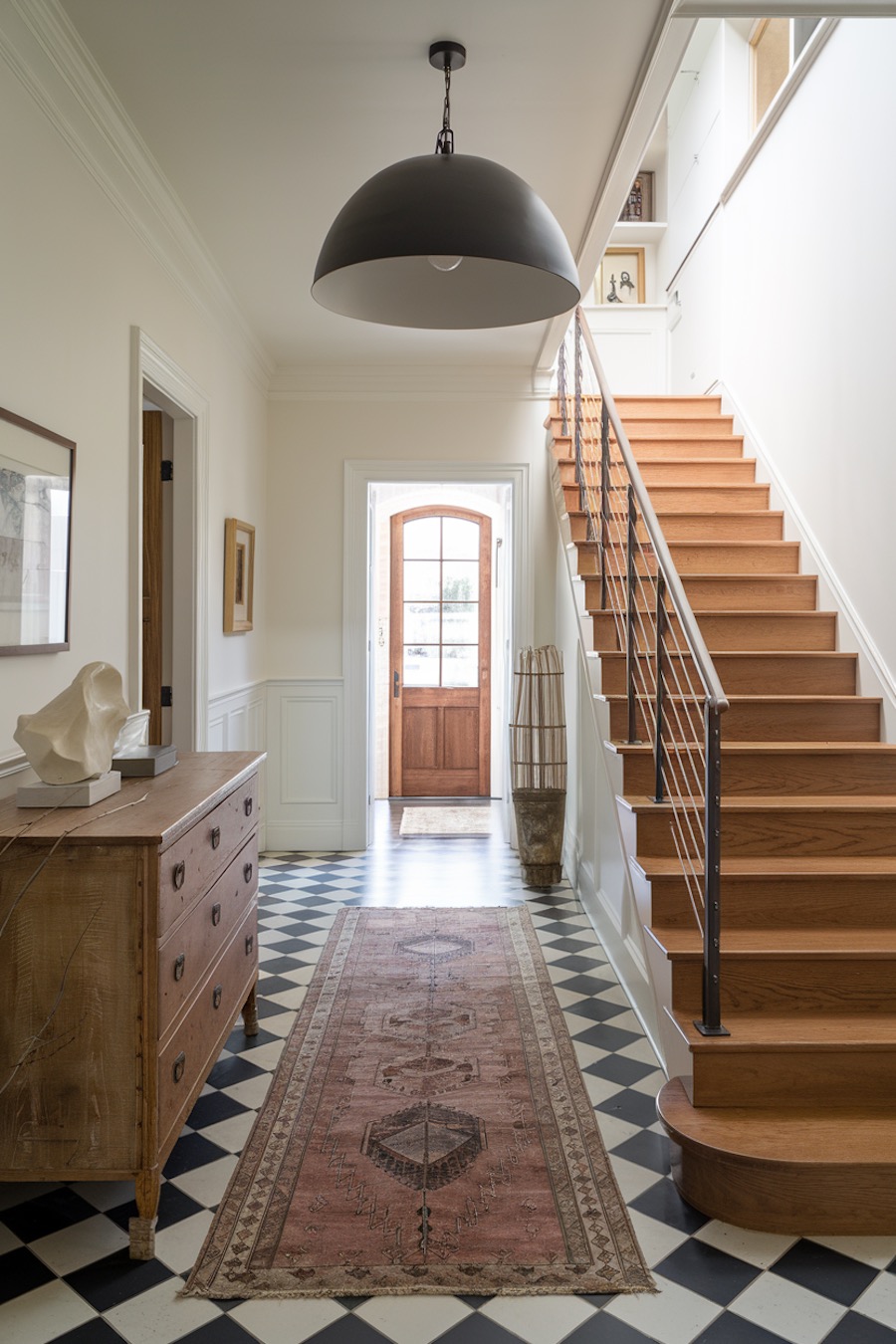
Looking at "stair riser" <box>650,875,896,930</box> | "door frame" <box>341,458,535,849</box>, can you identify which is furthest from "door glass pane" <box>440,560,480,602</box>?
"stair riser" <box>650,875,896,930</box>

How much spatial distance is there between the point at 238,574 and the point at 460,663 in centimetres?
368

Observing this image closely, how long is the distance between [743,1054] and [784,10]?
284 cm

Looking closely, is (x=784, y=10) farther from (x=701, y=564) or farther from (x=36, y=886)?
(x=36, y=886)

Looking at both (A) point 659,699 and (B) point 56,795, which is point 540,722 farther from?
(B) point 56,795

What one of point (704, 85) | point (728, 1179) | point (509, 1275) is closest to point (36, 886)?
point (509, 1275)

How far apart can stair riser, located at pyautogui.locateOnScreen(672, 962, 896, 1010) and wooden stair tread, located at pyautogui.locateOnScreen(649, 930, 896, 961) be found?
0.02 metres

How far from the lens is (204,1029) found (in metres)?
2.58

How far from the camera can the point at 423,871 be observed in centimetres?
583

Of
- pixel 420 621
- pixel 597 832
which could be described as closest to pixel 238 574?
pixel 597 832

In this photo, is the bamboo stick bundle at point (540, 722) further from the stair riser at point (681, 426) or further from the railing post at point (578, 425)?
the stair riser at point (681, 426)

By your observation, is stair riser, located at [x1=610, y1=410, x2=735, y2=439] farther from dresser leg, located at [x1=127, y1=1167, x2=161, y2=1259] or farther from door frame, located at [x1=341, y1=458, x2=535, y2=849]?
dresser leg, located at [x1=127, y1=1167, x2=161, y2=1259]

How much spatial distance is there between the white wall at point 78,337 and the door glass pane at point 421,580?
4500 mm

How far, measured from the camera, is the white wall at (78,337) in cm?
255

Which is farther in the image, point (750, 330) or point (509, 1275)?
point (750, 330)
